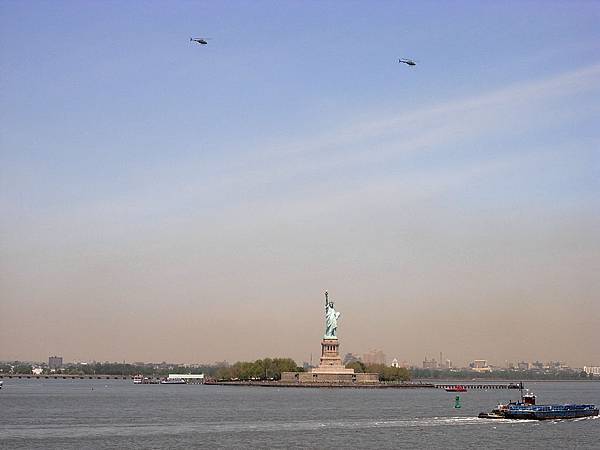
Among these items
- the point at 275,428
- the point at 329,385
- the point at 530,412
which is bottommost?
the point at 275,428

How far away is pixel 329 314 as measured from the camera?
5295 inches

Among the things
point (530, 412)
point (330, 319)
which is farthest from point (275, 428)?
point (330, 319)

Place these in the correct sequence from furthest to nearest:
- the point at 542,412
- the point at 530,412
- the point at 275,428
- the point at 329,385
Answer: the point at 329,385
the point at 542,412
the point at 530,412
the point at 275,428

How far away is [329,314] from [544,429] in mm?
71803

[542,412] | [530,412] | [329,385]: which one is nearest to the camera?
[530,412]

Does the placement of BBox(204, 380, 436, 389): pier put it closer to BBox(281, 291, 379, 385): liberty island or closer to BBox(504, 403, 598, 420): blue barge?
BBox(281, 291, 379, 385): liberty island

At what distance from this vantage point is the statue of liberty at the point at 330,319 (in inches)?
5256

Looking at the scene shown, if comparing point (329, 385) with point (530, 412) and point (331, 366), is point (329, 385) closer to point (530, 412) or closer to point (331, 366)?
point (331, 366)

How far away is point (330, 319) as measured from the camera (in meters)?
134

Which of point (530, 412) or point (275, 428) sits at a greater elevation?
point (530, 412)

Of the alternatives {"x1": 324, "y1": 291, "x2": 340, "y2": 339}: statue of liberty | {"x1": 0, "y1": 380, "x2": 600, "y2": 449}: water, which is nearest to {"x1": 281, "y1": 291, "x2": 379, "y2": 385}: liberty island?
{"x1": 324, "y1": 291, "x2": 340, "y2": 339}: statue of liberty

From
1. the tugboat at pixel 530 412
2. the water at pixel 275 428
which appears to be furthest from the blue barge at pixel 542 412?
the water at pixel 275 428

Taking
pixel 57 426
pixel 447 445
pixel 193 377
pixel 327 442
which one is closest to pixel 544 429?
pixel 447 445

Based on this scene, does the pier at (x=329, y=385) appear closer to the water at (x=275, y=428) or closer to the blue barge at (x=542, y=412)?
the water at (x=275, y=428)
